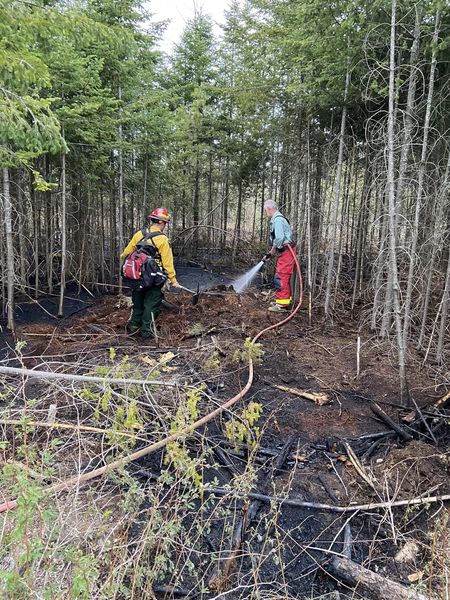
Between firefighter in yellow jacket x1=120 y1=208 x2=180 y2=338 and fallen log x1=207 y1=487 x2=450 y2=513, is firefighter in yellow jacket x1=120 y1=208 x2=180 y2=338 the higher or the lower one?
the higher one

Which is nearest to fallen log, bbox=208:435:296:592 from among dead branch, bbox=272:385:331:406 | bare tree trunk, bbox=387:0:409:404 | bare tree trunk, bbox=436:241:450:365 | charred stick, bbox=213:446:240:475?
charred stick, bbox=213:446:240:475

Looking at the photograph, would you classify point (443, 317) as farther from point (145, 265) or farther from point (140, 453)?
point (140, 453)

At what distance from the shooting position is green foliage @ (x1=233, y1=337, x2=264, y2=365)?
4.84 m

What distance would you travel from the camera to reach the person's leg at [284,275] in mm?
7621

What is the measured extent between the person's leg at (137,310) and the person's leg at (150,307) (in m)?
0.14

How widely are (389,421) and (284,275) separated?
416cm

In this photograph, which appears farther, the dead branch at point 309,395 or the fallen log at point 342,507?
the dead branch at point 309,395

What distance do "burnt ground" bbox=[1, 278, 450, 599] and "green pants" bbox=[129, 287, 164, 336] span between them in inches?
10.8

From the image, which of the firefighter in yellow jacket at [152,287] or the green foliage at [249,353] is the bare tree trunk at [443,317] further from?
the firefighter in yellow jacket at [152,287]

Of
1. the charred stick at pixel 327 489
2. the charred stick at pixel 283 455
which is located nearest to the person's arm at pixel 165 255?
the charred stick at pixel 283 455

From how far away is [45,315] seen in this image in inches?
337

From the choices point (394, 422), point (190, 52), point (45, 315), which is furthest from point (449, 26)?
point (190, 52)

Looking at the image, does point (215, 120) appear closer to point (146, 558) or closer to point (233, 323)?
point (233, 323)

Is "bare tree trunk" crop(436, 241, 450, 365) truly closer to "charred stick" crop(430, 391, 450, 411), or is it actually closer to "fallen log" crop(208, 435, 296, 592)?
"charred stick" crop(430, 391, 450, 411)
